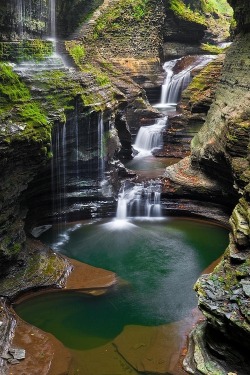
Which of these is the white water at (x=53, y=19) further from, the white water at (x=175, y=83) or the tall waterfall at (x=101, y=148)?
the white water at (x=175, y=83)

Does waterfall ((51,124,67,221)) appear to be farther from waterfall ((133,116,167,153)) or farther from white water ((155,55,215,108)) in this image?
white water ((155,55,215,108))

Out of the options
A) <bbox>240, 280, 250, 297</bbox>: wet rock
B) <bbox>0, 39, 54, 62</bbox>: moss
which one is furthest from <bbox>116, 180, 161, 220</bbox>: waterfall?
<bbox>240, 280, 250, 297</bbox>: wet rock

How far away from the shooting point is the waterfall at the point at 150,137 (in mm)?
25656

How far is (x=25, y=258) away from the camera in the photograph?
13562mm

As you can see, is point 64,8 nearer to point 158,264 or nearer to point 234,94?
point 234,94

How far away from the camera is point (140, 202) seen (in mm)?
18656

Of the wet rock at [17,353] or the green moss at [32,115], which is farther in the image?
the green moss at [32,115]

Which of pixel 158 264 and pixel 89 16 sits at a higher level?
pixel 89 16

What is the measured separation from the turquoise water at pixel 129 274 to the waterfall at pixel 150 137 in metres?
8.58

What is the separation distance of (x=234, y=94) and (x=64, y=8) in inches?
518

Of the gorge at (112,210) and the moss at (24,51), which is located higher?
the moss at (24,51)

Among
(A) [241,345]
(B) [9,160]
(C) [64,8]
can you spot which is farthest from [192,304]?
(C) [64,8]

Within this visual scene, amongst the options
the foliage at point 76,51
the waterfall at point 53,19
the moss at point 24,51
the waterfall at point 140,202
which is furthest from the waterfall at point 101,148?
the waterfall at point 53,19

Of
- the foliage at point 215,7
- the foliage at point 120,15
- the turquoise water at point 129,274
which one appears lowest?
the turquoise water at point 129,274
